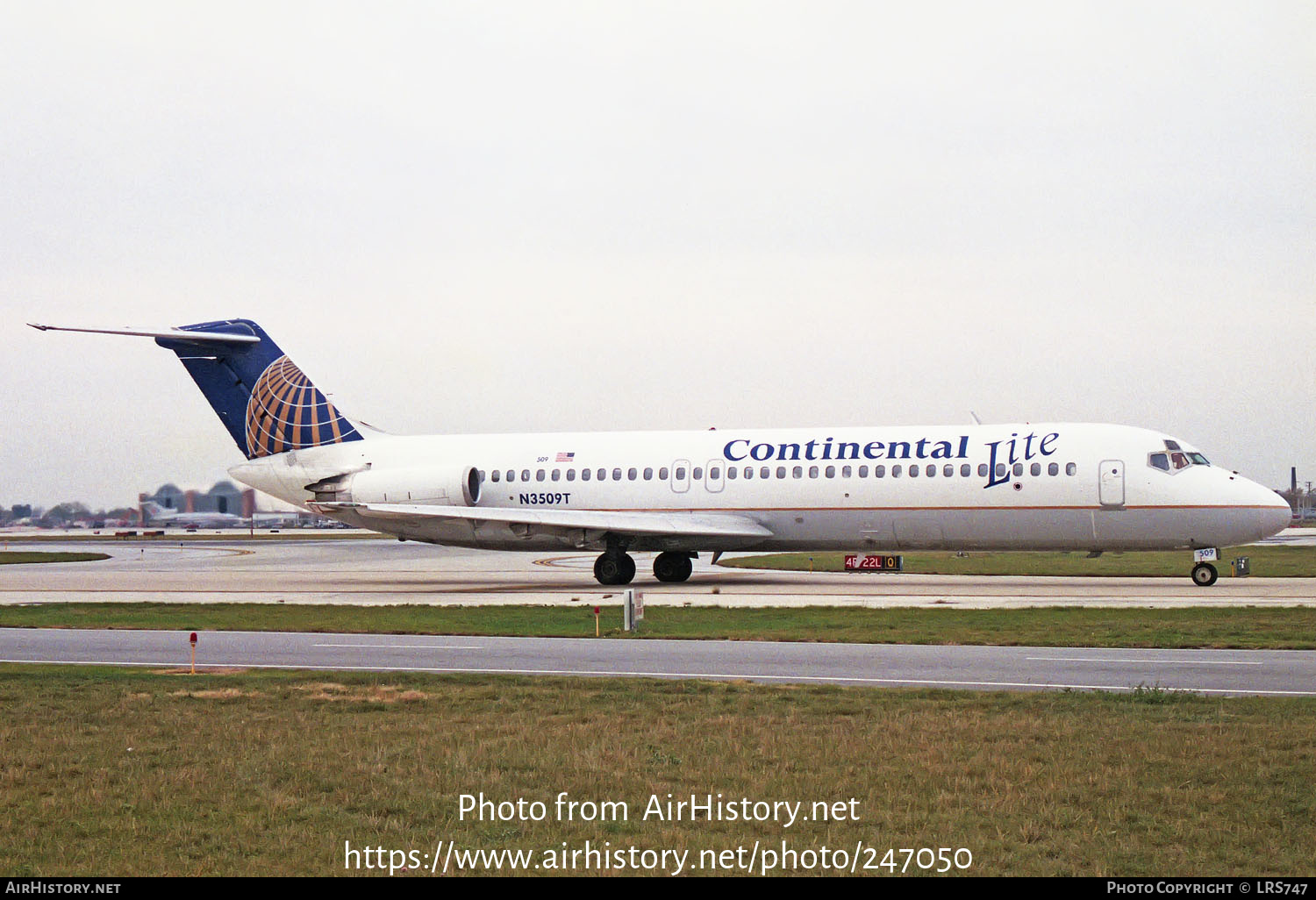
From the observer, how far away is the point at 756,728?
12352mm

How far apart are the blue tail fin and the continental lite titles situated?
43.8ft

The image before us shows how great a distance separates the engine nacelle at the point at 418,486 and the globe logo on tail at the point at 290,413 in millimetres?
2420

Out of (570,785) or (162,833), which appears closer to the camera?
(162,833)

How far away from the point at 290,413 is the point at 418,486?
18.3 ft

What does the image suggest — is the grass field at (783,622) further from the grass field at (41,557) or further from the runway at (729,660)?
the grass field at (41,557)

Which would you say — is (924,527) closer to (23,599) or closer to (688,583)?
(688,583)

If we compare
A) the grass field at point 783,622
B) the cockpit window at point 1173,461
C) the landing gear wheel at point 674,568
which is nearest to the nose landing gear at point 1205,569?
the cockpit window at point 1173,461

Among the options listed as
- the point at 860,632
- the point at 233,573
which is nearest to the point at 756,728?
the point at 860,632

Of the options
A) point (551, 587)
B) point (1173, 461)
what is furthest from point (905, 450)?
point (551, 587)

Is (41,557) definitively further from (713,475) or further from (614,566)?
(713,475)

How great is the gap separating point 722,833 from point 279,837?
281cm

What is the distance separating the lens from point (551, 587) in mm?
37969

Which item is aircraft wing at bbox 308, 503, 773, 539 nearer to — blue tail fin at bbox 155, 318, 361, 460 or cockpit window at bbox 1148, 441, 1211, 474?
blue tail fin at bbox 155, 318, 361, 460

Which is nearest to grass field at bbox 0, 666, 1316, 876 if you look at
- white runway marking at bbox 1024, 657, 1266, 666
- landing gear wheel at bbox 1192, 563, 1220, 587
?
white runway marking at bbox 1024, 657, 1266, 666
